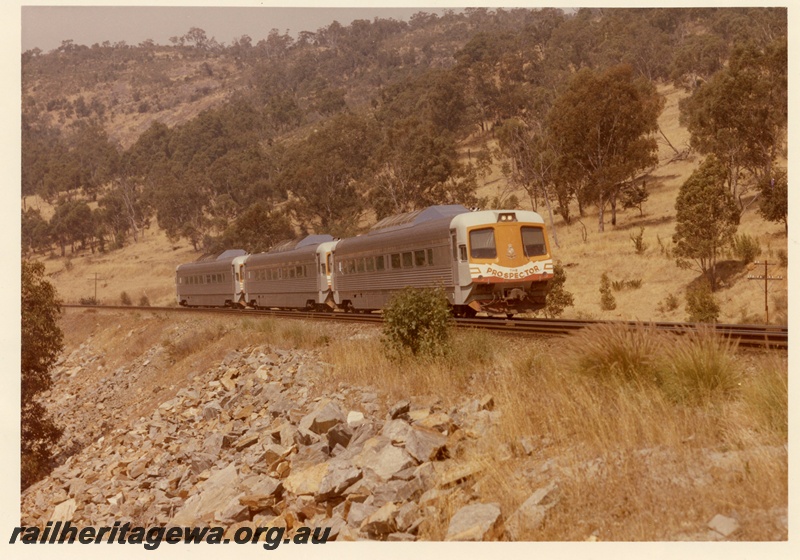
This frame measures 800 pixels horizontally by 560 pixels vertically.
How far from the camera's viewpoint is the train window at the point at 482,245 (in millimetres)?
20391

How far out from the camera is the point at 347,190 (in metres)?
71.4

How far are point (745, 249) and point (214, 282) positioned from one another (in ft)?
92.2

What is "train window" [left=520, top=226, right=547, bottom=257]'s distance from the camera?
21188mm

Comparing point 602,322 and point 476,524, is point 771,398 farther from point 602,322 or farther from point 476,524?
point 602,322

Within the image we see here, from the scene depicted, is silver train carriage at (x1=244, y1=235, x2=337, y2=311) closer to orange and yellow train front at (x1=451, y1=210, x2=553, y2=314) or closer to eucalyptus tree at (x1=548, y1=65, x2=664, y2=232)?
orange and yellow train front at (x1=451, y1=210, x2=553, y2=314)

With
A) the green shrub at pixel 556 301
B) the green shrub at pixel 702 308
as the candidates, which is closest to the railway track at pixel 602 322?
the green shrub at pixel 556 301

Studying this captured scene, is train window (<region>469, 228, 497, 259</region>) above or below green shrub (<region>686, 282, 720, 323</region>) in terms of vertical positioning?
above

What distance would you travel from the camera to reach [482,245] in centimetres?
2048

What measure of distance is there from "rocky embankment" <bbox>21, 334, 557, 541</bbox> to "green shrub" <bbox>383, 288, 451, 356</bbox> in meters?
1.59

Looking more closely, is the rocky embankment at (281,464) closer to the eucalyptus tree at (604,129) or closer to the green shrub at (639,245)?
the green shrub at (639,245)

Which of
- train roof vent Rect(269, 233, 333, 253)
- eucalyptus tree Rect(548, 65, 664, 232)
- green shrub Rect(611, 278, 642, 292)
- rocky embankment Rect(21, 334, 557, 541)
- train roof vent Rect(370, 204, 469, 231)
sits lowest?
rocky embankment Rect(21, 334, 557, 541)

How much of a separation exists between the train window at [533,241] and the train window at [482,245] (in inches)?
42.3

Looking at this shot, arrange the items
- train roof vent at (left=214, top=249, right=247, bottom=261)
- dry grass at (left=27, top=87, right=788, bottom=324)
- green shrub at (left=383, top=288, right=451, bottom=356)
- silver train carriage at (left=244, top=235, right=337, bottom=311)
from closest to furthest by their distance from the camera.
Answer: green shrub at (left=383, top=288, right=451, bottom=356) → silver train carriage at (left=244, top=235, right=337, bottom=311) → dry grass at (left=27, top=87, right=788, bottom=324) → train roof vent at (left=214, top=249, right=247, bottom=261)

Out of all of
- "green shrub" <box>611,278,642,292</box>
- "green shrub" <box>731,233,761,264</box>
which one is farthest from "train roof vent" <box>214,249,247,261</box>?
"green shrub" <box>731,233,761,264</box>
